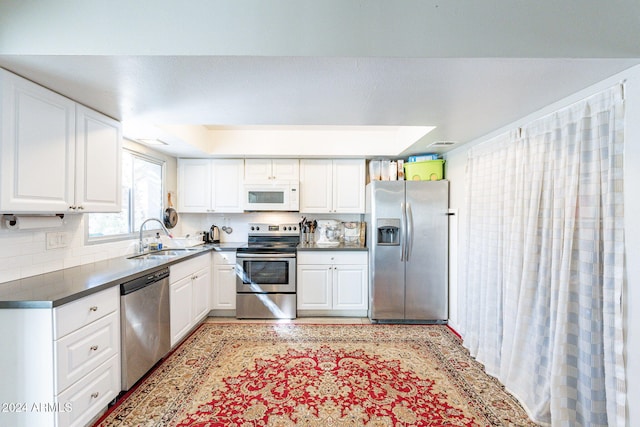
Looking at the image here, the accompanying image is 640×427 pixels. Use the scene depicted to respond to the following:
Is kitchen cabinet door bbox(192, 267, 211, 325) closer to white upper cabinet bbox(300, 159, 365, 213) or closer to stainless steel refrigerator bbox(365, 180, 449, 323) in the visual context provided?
A: white upper cabinet bbox(300, 159, 365, 213)

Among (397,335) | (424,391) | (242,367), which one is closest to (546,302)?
(424,391)

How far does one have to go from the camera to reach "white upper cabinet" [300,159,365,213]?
3.73 metres

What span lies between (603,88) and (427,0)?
1119 millimetres

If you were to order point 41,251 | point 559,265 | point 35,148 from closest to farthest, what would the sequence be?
point 35,148, point 559,265, point 41,251

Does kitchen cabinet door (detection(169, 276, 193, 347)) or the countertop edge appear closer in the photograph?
the countertop edge

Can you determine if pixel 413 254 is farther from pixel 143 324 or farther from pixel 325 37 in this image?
pixel 143 324

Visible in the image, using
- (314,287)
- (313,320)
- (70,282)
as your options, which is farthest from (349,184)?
(70,282)

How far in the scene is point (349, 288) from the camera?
11.4ft

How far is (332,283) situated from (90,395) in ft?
7.89

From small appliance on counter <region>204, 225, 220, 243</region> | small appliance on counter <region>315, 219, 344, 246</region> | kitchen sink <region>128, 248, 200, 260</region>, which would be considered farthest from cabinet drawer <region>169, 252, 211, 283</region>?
small appliance on counter <region>315, 219, 344, 246</region>

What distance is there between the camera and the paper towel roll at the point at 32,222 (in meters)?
1.73

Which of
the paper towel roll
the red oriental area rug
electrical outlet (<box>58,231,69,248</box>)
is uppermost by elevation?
the paper towel roll

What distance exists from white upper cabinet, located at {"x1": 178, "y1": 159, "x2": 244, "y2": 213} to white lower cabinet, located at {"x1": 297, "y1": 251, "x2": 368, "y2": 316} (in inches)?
50.2

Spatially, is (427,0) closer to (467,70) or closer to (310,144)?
(467,70)
